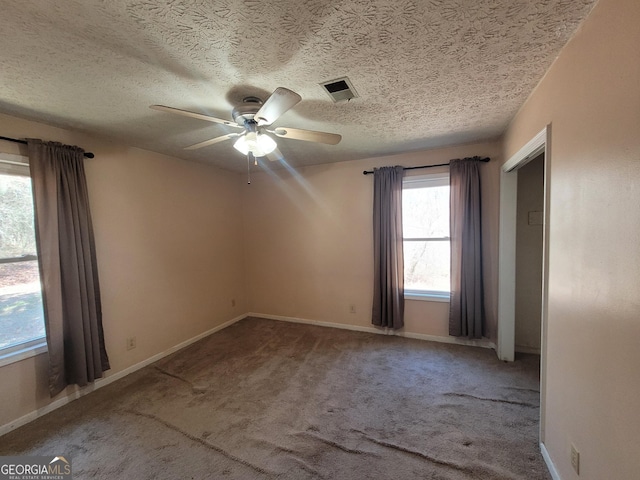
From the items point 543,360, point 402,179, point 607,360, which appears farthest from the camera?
point 402,179

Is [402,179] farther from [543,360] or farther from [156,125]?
[156,125]

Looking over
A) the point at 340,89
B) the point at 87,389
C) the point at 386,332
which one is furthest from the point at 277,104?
the point at 386,332

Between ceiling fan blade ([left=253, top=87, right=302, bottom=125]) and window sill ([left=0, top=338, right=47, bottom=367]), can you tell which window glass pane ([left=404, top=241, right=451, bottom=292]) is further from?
window sill ([left=0, top=338, right=47, bottom=367])

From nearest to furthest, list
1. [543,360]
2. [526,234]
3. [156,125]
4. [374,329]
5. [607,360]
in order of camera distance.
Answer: [607,360] → [543,360] → [156,125] → [526,234] → [374,329]

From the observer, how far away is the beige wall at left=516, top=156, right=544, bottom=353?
113 inches

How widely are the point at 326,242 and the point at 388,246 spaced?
0.94 metres

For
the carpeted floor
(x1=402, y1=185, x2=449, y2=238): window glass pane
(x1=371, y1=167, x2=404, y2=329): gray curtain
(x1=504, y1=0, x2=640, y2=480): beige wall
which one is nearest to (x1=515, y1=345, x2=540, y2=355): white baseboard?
the carpeted floor

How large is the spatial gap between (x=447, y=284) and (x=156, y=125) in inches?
141

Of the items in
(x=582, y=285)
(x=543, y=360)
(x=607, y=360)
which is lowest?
(x=543, y=360)

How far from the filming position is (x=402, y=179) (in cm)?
331

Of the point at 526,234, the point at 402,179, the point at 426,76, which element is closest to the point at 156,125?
the point at 426,76

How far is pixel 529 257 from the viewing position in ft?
9.64

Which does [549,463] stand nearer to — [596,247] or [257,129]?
[596,247]

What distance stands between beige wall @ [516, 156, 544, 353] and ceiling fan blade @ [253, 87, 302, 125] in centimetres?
283
